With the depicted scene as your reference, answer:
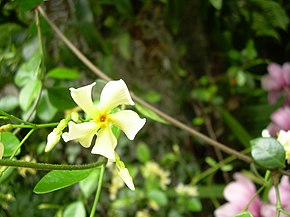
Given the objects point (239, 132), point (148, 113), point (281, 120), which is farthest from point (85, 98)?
point (239, 132)

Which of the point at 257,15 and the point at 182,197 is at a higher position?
the point at 257,15

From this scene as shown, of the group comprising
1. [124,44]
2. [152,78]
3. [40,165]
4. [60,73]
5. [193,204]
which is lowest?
[193,204]

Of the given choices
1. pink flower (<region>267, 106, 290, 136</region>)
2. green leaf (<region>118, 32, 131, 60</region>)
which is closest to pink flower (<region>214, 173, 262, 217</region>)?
pink flower (<region>267, 106, 290, 136</region>)

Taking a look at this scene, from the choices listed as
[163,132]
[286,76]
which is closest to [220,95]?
[163,132]

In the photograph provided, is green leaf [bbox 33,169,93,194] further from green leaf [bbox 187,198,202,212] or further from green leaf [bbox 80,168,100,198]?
green leaf [bbox 187,198,202,212]

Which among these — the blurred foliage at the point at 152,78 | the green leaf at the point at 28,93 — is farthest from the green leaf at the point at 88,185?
the green leaf at the point at 28,93

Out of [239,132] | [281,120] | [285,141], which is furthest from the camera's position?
[239,132]

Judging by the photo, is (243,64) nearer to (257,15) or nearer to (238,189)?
(257,15)

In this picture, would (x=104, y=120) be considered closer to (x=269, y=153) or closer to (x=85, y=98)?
(x=85, y=98)
